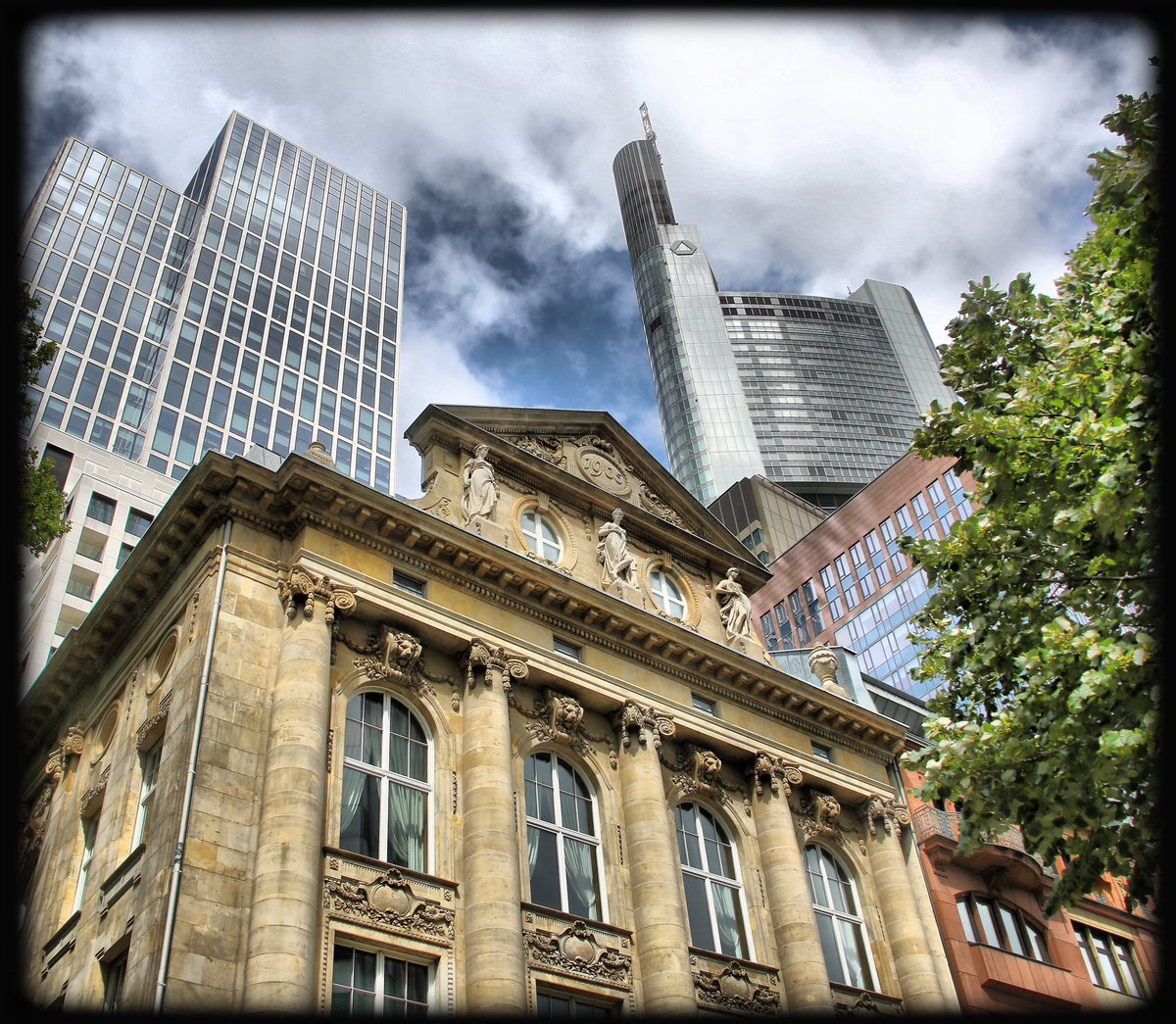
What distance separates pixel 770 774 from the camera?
2670 cm

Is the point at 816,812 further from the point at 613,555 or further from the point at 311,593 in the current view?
the point at 311,593

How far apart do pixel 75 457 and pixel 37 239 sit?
4014cm

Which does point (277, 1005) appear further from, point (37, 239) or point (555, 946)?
point (37, 239)

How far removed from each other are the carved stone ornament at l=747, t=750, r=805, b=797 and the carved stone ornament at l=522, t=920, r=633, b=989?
6728 mm

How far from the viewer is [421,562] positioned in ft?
76.5

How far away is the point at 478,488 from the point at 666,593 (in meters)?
6.90

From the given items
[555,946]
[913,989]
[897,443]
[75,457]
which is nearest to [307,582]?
[555,946]

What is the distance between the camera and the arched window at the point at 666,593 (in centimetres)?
3012

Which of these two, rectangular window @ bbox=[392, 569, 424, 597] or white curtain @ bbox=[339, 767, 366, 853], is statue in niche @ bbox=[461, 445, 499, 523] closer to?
rectangular window @ bbox=[392, 569, 424, 597]

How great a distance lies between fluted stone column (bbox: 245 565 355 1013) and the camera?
16016mm

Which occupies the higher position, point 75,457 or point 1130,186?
point 75,457

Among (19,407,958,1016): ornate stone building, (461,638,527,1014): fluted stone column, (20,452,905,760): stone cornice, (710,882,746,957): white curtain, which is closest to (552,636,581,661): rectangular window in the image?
(19,407,958,1016): ornate stone building

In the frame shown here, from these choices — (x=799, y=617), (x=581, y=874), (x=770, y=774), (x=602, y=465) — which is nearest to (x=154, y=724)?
(x=581, y=874)

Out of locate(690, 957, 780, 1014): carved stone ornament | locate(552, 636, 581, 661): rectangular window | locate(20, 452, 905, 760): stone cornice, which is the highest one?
locate(20, 452, 905, 760): stone cornice
